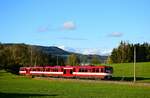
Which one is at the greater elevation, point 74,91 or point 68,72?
point 68,72

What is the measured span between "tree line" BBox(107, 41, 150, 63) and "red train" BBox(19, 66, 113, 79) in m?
51.2

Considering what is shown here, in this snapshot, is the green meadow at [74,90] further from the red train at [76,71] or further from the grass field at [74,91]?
the red train at [76,71]

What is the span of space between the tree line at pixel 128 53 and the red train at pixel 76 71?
5115 centimetres

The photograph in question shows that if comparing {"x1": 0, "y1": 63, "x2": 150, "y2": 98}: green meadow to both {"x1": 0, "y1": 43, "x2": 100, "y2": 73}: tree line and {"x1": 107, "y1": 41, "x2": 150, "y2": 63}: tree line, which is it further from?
{"x1": 107, "y1": 41, "x2": 150, "y2": 63}: tree line

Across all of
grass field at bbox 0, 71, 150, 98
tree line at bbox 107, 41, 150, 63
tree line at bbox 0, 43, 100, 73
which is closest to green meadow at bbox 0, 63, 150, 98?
grass field at bbox 0, 71, 150, 98

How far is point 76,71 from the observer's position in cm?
8438

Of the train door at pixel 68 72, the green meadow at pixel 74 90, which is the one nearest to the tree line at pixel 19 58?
the train door at pixel 68 72

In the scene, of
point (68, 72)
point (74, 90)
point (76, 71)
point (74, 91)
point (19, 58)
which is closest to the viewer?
point (74, 91)

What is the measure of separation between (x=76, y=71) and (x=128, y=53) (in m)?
65.1

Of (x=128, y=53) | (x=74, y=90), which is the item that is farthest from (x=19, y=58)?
Answer: (x=74, y=90)

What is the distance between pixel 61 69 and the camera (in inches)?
3548

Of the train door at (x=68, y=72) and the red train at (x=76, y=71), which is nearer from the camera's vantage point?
the red train at (x=76, y=71)

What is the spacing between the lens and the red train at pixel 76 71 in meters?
77.4

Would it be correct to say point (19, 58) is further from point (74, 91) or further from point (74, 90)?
point (74, 91)
